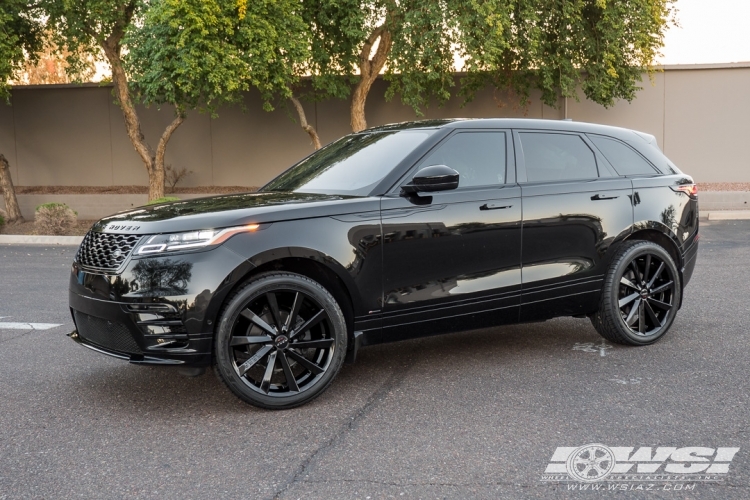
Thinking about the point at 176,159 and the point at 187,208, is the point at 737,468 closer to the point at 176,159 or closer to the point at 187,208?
the point at 187,208

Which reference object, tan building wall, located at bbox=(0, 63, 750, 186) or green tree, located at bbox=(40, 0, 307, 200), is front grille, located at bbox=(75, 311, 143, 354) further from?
tan building wall, located at bbox=(0, 63, 750, 186)

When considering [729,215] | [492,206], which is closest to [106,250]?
[492,206]

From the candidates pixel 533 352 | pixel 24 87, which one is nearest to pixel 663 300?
pixel 533 352

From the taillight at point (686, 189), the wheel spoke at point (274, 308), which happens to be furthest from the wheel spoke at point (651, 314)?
the wheel spoke at point (274, 308)

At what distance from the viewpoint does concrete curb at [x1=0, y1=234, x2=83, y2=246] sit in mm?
15141

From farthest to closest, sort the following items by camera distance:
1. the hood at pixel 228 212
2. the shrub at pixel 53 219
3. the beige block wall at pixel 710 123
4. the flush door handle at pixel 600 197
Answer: the beige block wall at pixel 710 123 → the shrub at pixel 53 219 → the flush door handle at pixel 600 197 → the hood at pixel 228 212

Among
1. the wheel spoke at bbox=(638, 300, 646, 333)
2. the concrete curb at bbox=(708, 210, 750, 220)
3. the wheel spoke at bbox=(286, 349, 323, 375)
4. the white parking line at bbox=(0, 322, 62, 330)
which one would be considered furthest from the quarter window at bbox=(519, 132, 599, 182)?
the concrete curb at bbox=(708, 210, 750, 220)

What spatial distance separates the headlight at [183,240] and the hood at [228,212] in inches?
1.2

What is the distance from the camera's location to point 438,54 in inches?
694

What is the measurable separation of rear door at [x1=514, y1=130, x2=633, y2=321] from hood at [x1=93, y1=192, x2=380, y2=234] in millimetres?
1336

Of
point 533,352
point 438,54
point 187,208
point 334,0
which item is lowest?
point 533,352

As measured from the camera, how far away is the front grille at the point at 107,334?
4.52 meters

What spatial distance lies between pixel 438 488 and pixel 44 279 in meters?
8.35

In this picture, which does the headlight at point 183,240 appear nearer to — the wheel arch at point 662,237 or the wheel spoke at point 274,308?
the wheel spoke at point 274,308
